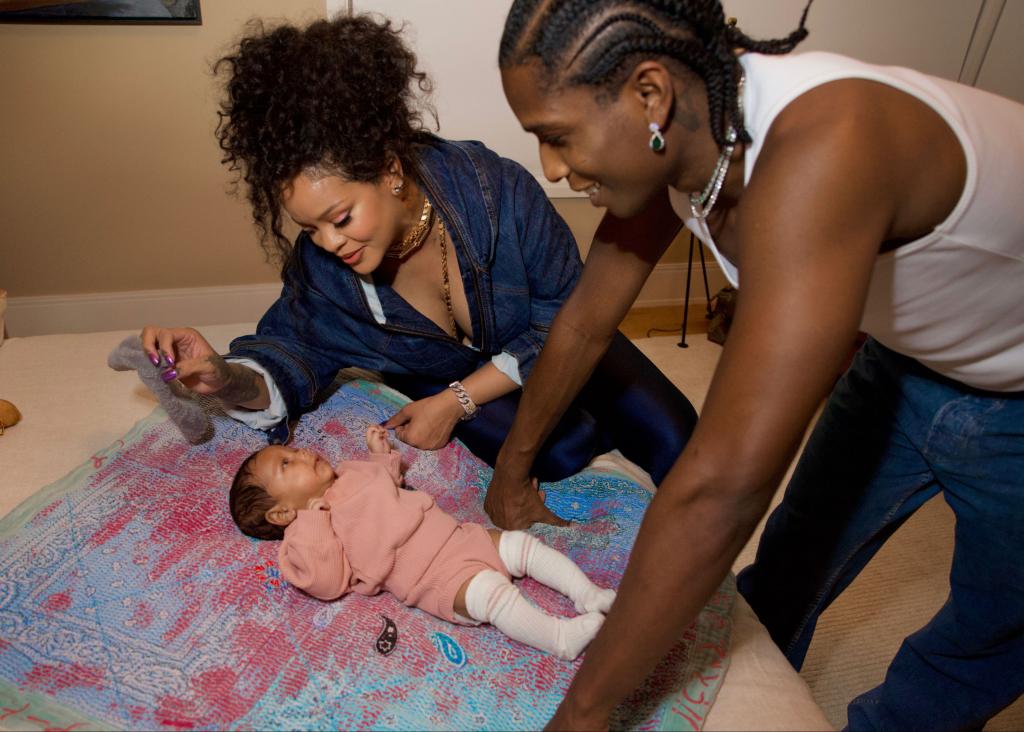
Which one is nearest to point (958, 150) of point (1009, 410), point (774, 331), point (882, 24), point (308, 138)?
point (774, 331)

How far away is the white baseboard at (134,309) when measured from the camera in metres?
2.63

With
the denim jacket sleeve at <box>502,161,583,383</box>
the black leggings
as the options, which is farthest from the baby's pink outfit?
the denim jacket sleeve at <box>502,161,583,383</box>

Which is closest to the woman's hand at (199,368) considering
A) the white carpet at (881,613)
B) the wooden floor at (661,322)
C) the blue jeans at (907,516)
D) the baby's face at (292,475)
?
the baby's face at (292,475)

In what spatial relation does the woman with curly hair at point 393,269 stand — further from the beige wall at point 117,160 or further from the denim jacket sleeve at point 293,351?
the beige wall at point 117,160

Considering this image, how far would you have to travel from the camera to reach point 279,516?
1.22 metres

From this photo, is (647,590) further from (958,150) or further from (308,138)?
(308,138)

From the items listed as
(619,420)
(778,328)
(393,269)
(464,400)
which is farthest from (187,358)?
(778,328)

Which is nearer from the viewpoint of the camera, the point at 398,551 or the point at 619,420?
the point at 398,551

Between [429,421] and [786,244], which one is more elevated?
[786,244]

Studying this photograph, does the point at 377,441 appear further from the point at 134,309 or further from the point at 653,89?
the point at 134,309

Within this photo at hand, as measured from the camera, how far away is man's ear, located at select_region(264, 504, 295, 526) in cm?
122

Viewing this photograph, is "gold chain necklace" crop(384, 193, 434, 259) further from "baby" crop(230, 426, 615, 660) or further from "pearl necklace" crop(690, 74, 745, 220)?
"pearl necklace" crop(690, 74, 745, 220)

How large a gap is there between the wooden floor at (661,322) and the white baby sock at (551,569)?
196cm

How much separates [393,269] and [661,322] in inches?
75.1
